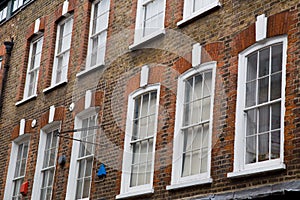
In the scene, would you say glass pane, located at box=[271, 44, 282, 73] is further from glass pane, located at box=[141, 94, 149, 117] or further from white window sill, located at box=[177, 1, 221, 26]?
glass pane, located at box=[141, 94, 149, 117]

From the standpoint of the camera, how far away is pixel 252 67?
1232cm

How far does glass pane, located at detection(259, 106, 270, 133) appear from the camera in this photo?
38.3ft

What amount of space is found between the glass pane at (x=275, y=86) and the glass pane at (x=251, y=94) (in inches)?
16.8

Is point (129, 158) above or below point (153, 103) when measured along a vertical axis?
below

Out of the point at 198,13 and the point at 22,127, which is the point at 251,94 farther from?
the point at 22,127

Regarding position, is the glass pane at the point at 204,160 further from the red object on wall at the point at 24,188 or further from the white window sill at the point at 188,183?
the red object on wall at the point at 24,188

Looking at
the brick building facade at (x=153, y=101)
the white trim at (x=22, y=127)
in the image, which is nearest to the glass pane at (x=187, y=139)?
the brick building facade at (x=153, y=101)

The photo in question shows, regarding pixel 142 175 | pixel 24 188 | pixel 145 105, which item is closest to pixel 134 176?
pixel 142 175

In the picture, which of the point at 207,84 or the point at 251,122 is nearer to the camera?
the point at 251,122

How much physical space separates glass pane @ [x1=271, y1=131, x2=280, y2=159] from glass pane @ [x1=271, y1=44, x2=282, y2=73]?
110 centimetres

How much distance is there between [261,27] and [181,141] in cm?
278

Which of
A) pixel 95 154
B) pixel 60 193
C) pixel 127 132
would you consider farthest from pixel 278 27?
pixel 60 193

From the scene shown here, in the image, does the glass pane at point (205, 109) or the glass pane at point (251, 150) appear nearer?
the glass pane at point (251, 150)

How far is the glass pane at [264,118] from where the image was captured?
38.3ft
